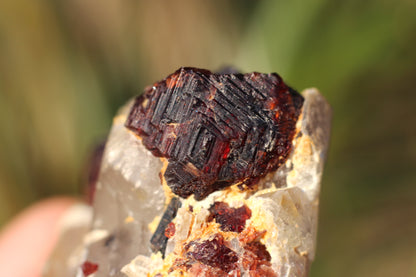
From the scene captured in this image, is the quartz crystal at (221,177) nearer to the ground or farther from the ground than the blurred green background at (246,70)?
nearer to the ground

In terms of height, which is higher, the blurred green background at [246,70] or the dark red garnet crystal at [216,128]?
the blurred green background at [246,70]

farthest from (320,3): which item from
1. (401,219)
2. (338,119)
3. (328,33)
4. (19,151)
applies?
(19,151)

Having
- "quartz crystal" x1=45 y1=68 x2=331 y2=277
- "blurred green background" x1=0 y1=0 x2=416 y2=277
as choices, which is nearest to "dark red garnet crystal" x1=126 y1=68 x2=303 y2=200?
"quartz crystal" x1=45 y1=68 x2=331 y2=277

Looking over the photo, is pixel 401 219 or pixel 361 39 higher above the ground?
pixel 361 39

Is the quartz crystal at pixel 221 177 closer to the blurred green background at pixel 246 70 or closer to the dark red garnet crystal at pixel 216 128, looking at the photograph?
the dark red garnet crystal at pixel 216 128

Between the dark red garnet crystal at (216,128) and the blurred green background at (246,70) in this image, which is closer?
the dark red garnet crystal at (216,128)

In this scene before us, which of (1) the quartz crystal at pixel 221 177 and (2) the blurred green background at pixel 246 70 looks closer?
(1) the quartz crystal at pixel 221 177

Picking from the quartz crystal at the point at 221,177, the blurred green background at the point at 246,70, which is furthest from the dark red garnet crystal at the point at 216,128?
the blurred green background at the point at 246,70

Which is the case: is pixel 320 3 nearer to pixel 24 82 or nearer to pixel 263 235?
pixel 263 235

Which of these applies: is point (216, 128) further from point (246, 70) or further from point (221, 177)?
point (246, 70)
